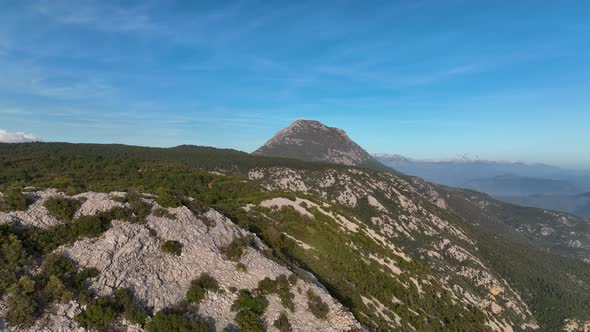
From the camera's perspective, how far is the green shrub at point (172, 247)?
23.9 m

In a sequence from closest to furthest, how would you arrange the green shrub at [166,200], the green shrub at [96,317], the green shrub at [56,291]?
the green shrub at [96,317]
the green shrub at [56,291]
the green shrub at [166,200]

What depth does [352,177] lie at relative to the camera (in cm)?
19450

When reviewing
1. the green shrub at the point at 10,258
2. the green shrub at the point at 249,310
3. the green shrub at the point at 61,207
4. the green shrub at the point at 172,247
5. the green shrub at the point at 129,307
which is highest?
the green shrub at the point at 61,207

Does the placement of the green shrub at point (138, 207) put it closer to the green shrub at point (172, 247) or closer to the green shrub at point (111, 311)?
the green shrub at point (172, 247)

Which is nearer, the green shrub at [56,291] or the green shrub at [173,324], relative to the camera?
the green shrub at [56,291]

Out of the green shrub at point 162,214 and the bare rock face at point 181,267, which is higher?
the green shrub at point 162,214

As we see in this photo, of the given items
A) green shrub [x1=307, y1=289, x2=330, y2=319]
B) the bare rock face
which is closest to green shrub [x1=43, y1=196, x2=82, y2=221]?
the bare rock face

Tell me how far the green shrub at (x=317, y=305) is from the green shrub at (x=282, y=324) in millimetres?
2673

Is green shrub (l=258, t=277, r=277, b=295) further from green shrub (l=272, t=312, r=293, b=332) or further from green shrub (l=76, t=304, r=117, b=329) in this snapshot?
green shrub (l=76, t=304, r=117, b=329)

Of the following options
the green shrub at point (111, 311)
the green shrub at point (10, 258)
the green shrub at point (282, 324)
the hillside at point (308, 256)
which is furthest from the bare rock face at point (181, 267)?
the green shrub at point (10, 258)

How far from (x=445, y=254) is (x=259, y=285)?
134 metres

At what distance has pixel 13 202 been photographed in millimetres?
22562

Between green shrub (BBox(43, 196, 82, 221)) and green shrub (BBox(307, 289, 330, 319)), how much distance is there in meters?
20.1

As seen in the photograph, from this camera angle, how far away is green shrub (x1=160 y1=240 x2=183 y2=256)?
23914 millimetres
